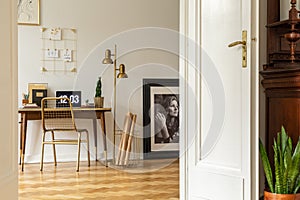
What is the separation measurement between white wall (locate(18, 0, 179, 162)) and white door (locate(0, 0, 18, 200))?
11.5 feet

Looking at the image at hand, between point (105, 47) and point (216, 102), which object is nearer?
point (216, 102)

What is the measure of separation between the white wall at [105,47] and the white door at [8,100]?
349 centimetres

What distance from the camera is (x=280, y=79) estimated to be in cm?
247

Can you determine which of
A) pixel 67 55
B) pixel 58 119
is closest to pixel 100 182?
pixel 58 119

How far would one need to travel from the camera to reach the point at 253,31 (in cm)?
244

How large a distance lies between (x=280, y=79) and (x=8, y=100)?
5.20 ft

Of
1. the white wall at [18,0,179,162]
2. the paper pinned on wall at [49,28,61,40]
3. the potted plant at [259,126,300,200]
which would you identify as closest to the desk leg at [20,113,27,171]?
the white wall at [18,0,179,162]

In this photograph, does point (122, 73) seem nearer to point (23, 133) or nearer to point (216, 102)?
point (23, 133)

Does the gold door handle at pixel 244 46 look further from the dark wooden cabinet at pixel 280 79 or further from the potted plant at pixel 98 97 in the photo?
the potted plant at pixel 98 97

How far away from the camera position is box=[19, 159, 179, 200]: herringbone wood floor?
3.49 m

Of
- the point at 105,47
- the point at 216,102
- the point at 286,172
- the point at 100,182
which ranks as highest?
the point at 105,47

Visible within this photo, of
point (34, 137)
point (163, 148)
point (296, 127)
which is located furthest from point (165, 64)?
point (296, 127)

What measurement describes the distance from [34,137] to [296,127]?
148 inches

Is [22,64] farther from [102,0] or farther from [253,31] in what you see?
[253,31]
